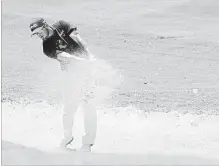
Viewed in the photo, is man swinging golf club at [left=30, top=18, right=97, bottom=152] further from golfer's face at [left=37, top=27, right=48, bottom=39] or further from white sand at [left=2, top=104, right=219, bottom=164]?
white sand at [left=2, top=104, right=219, bottom=164]

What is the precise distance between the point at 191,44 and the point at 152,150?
8.25 metres

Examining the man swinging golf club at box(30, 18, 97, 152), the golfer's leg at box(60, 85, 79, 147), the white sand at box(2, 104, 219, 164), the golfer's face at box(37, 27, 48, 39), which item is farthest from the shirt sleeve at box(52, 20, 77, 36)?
the white sand at box(2, 104, 219, 164)

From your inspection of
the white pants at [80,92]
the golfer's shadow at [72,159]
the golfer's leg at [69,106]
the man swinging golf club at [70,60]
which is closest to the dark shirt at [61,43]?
the man swinging golf club at [70,60]

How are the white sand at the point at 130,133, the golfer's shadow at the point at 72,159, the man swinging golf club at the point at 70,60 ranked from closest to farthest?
the golfer's shadow at the point at 72,159 → the man swinging golf club at the point at 70,60 → the white sand at the point at 130,133

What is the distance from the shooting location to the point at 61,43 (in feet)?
15.1

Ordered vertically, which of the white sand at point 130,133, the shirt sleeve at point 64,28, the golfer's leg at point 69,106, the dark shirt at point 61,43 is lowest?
the white sand at point 130,133

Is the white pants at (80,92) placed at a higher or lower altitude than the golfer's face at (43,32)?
lower

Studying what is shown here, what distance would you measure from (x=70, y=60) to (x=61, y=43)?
8.0 inches

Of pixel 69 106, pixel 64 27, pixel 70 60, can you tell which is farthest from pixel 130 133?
pixel 64 27

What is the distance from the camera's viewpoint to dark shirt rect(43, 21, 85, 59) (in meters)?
4.59

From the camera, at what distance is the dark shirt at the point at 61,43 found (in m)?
4.59

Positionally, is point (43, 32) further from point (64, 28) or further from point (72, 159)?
point (72, 159)

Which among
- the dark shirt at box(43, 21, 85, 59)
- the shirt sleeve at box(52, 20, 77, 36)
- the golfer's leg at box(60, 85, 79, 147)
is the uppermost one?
the shirt sleeve at box(52, 20, 77, 36)

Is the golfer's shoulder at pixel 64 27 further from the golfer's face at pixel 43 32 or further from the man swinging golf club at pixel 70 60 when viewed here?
the golfer's face at pixel 43 32
